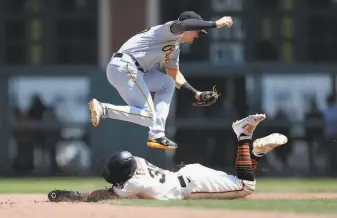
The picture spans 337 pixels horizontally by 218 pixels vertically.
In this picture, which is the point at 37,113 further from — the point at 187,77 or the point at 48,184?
the point at 48,184

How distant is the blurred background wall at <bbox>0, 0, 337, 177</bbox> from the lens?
63.3ft

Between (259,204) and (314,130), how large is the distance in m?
10.1

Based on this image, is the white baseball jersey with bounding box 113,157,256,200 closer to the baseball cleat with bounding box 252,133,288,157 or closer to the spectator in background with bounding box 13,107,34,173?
the baseball cleat with bounding box 252,133,288,157

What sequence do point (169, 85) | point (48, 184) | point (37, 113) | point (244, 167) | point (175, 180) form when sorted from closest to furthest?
1. point (175, 180)
2. point (244, 167)
3. point (169, 85)
4. point (48, 184)
5. point (37, 113)

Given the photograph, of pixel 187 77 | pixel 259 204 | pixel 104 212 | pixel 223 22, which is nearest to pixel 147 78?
pixel 223 22

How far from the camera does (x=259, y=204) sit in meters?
→ 9.62

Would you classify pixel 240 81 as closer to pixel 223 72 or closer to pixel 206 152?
pixel 223 72

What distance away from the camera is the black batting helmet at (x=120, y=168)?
32.1 feet

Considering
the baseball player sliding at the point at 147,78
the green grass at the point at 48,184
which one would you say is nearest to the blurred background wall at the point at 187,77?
the green grass at the point at 48,184

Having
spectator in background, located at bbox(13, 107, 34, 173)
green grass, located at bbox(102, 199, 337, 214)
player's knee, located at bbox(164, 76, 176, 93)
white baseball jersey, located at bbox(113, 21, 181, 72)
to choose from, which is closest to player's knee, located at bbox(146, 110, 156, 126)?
player's knee, located at bbox(164, 76, 176, 93)

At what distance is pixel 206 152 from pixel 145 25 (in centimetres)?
298

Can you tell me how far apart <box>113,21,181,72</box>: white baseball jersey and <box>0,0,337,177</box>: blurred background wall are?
704 cm

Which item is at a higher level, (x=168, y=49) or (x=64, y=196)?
(x=168, y=49)

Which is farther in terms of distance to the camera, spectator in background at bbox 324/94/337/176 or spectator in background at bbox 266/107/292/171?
spectator in background at bbox 324/94/337/176
